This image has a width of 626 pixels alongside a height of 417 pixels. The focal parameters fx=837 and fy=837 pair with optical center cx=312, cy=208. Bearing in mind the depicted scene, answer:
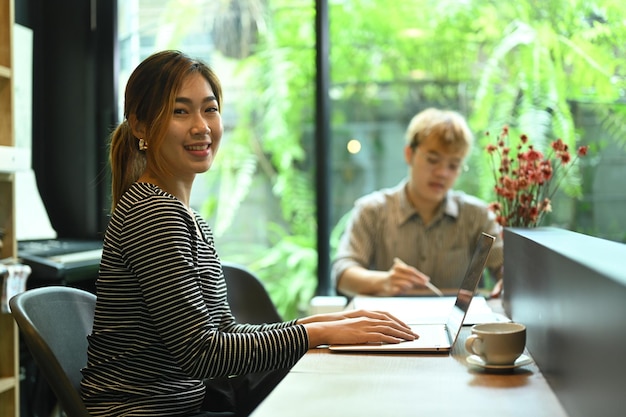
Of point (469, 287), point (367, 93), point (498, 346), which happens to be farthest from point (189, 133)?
point (367, 93)

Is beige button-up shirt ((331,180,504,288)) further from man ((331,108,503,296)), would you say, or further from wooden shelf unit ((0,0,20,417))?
wooden shelf unit ((0,0,20,417))

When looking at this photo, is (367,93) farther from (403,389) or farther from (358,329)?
(403,389)

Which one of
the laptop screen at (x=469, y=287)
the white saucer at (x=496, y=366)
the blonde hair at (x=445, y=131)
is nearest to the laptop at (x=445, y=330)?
the laptop screen at (x=469, y=287)

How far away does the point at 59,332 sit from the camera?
1849 mm

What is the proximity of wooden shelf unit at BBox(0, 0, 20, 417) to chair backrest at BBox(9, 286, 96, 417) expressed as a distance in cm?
103

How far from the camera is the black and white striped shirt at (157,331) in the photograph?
166cm

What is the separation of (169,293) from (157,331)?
120 mm

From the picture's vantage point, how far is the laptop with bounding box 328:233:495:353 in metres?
1.74

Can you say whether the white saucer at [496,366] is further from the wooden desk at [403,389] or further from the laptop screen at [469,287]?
the laptop screen at [469,287]

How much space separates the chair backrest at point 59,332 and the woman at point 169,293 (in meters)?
0.08

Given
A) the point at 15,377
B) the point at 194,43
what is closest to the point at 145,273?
the point at 15,377

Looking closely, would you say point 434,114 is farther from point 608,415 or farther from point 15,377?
point 608,415

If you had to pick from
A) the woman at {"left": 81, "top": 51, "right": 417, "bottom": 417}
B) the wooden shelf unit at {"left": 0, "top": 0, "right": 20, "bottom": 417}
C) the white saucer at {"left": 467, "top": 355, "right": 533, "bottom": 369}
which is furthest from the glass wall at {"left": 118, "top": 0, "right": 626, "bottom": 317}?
the white saucer at {"left": 467, "top": 355, "right": 533, "bottom": 369}

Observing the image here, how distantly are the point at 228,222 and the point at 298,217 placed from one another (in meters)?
0.35
